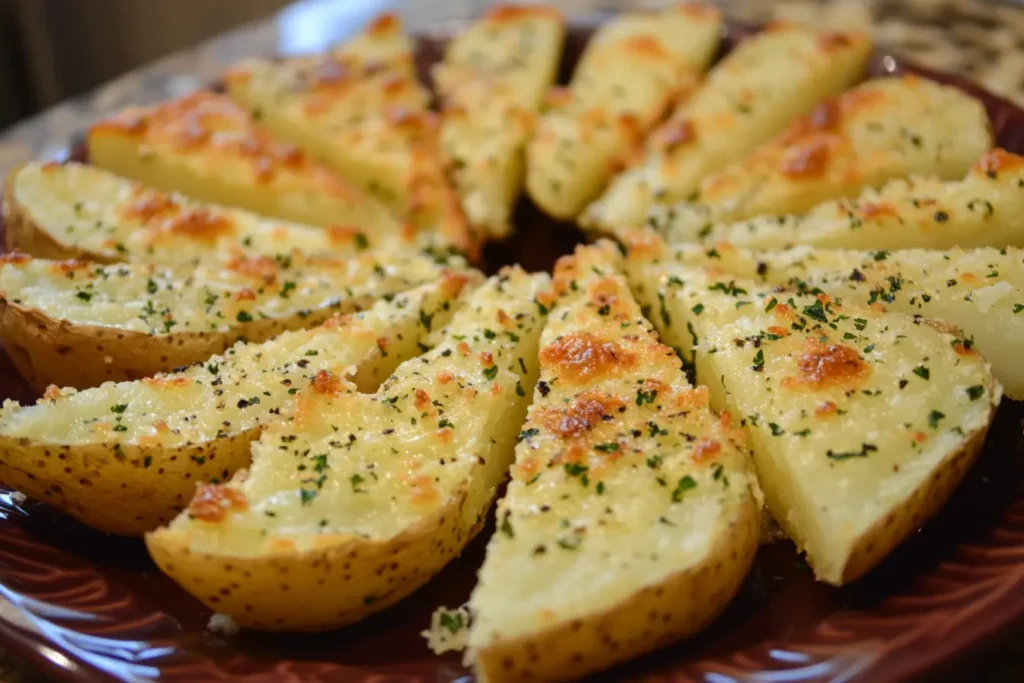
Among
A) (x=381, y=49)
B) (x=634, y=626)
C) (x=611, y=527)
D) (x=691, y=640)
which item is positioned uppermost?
(x=381, y=49)

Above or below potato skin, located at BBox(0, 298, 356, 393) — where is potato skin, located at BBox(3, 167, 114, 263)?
above

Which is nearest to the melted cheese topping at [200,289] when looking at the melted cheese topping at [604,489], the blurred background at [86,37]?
the melted cheese topping at [604,489]

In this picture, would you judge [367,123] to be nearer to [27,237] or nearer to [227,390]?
[27,237]

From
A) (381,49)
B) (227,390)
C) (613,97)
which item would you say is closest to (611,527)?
(227,390)

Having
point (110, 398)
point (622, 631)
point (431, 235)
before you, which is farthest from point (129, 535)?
point (431, 235)

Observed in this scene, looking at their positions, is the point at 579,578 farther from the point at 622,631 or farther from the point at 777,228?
the point at 777,228

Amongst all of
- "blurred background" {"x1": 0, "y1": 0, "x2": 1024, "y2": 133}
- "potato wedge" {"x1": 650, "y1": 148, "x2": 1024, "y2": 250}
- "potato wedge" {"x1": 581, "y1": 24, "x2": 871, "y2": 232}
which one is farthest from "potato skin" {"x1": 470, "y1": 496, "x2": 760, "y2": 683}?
"blurred background" {"x1": 0, "y1": 0, "x2": 1024, "y2": 133}

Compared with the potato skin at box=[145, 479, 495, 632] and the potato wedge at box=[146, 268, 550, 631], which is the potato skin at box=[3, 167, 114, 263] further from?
the potato skin at box=[145, 479, 495, 632]
